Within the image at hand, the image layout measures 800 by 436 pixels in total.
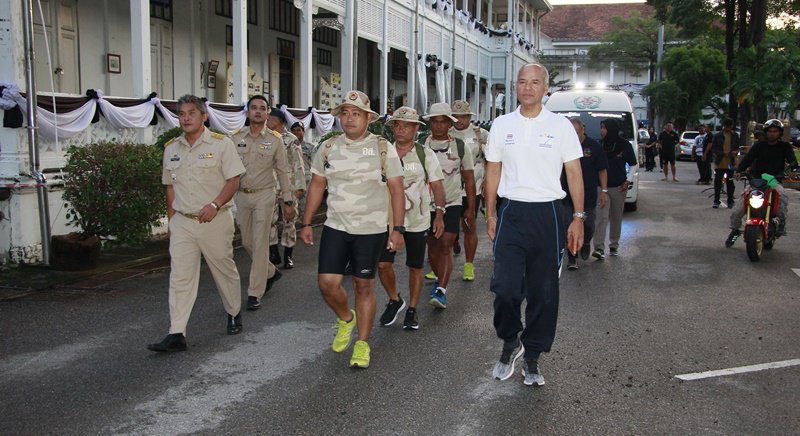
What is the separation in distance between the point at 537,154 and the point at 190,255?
2683 mm

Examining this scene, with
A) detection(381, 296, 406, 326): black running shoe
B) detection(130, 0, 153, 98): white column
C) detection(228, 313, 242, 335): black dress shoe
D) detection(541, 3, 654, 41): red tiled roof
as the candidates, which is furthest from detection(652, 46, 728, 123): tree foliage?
detection(228, 313, 242, 335): black dress shoe

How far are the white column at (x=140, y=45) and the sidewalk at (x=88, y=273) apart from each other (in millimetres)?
2749

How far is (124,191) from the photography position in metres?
8.75

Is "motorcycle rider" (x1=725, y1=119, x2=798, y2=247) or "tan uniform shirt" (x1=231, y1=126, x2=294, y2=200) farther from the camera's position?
"motorcycle rider" (x1=725, y1=119, x2=798, y2=247)

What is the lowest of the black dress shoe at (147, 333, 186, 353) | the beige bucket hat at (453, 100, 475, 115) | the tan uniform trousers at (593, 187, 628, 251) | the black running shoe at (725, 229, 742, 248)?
the black dress shoe at (147, 333, 186, 353)

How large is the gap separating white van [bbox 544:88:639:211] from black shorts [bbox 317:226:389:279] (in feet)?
34.9

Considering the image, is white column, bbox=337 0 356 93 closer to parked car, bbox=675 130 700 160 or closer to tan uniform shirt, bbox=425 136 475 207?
tan uniform shirt, bbox=425 136 475 207

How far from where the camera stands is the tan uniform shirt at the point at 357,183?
17.9ft

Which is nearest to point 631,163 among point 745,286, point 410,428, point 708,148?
point 745,286

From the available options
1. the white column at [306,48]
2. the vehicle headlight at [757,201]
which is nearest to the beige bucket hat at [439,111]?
the vehicle headlight at [757,201]

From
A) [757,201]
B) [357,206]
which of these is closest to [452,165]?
[357,206]

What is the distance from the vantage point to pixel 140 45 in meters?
11.6

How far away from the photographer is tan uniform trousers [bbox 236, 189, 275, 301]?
23.5 ft

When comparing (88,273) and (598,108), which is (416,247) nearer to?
(88,273)
